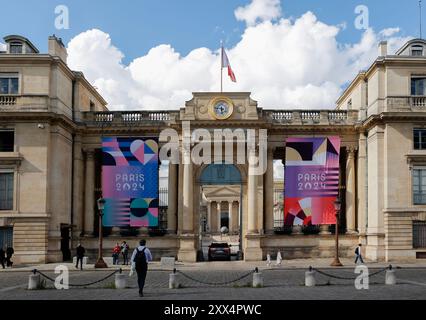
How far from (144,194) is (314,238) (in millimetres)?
Answer: 12782

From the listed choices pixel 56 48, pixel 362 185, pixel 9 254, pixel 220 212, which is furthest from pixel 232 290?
pixel 220 212

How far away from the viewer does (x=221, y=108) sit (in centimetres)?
4469

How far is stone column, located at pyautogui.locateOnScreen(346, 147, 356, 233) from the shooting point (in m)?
45.9

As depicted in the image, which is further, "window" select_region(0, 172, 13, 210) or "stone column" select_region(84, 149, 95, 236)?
"stone column" select_region(84, 149, 95, 236)

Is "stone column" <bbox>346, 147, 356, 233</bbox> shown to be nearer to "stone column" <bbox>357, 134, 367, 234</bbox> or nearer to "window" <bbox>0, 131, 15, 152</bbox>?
"stone column" <bbox>357, 134, 367, 234</bbox>

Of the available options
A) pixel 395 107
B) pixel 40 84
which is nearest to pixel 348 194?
pixel 395 107

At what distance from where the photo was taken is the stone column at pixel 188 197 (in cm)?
4447

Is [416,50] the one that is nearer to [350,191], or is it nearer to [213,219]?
[350,191]

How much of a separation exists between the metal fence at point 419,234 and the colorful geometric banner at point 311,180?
19.7ft

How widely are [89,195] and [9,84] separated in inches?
394

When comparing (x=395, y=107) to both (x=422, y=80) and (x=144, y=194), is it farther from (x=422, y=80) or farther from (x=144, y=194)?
(x=144, y=194)

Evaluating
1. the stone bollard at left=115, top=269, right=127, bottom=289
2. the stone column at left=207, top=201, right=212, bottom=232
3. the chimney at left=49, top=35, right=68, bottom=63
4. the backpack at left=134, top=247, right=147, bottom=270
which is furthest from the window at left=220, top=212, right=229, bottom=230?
the backpack at left=134, top=247, right=147, bottom=270

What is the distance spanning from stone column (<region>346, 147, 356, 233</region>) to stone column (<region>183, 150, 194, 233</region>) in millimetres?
11592
